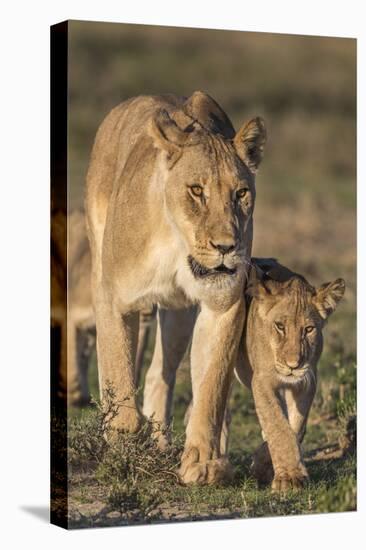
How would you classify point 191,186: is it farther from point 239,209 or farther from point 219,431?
point 219,431

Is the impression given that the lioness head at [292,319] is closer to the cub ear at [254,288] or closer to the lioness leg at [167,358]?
the cub ear at [254,288]

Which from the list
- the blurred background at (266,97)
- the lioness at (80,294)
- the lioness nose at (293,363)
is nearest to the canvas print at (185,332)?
the lioness nose at (293,363)

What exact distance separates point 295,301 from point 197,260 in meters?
0.77

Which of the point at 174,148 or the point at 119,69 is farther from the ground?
the point at 119,69

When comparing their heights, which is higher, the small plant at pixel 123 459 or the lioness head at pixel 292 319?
the lioness head at pixel 292 319

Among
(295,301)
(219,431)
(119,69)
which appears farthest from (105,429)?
(119,69)

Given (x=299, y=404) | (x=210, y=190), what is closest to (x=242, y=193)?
(x=210, y=190)

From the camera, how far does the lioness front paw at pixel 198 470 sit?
25.9ft

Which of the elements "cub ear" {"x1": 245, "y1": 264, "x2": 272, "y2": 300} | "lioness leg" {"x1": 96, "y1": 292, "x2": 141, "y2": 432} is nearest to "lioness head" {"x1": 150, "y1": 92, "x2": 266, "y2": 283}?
"cub ear" {"x1": 245, "y1": 264, "x2": 272, "y2": 300}

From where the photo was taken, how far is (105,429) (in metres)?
7.98

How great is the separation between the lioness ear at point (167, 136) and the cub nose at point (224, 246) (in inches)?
24.6

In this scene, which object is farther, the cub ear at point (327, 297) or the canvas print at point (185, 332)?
the cub ear at point (327, 297)

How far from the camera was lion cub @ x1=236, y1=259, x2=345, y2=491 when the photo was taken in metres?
7.96

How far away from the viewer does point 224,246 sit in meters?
7.49
